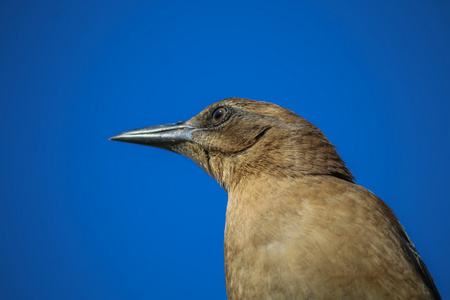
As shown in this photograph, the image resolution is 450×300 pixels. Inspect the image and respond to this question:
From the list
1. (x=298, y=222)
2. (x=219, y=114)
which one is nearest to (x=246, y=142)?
(x=219, y=114)

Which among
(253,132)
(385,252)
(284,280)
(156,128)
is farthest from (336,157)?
(156,128)

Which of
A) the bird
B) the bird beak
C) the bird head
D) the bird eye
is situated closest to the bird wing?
the bird

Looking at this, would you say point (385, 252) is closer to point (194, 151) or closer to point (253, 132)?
point (253, 132)

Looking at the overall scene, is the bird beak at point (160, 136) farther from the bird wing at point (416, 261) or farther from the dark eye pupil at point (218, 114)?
the bird wing at point (416, 261)

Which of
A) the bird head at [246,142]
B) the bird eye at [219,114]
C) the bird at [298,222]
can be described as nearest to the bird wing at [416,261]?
the bird at [298,222]

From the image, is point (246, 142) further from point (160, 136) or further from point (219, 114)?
point (160, 136)

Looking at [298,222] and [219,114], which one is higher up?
[219,114]

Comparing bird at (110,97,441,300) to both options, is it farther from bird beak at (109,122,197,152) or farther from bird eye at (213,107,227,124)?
bird beak at (109,122,197,152)
